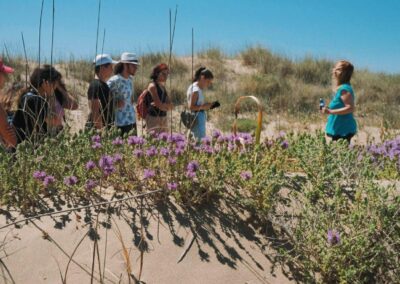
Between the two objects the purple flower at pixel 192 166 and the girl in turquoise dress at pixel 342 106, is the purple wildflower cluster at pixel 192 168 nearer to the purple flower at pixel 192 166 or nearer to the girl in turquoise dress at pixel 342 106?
the purple flower at pixel 192 166

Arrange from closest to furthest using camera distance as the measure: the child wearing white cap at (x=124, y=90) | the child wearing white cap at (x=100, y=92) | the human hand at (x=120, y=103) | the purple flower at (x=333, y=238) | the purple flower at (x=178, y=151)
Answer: the purple flower at (x=333, y=238) < the purple flower at (x=178, y=151) < the child wearing white cap at (x=100, y=92) < the human hand at (x=120, y=103) < the child wearing white cap at (x=124, y=90)

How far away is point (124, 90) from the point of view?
210 inches

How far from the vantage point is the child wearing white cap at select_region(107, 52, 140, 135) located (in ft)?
17.1

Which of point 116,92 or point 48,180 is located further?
point 116,92

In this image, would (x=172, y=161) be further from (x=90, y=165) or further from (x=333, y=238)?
(x=333, y=238)

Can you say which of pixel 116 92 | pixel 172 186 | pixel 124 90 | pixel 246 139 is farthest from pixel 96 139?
pixel 124 90

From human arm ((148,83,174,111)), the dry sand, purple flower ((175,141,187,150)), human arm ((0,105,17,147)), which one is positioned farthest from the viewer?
human arm ((148,83,174,111))

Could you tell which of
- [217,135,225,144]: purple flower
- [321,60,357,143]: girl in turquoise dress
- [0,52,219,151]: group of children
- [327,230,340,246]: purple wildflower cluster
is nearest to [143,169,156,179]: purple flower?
[217,135,225,144]: purple flower

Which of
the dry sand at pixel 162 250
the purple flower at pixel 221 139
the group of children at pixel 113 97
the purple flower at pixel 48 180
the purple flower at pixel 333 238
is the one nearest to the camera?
the dry sand at pixel 162 250

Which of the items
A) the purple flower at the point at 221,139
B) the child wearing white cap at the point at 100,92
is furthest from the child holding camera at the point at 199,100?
the purple flower at the point at 221,139

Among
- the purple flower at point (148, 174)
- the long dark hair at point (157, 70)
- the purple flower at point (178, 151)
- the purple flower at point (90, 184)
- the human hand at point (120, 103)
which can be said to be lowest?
the purple flower at point (90, 184)

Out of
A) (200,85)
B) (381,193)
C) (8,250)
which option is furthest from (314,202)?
(200,85)

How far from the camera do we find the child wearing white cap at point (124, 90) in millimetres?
5212

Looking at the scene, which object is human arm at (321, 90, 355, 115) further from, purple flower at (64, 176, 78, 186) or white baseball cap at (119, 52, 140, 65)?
purple flower at (64, 176, 78, 186)
